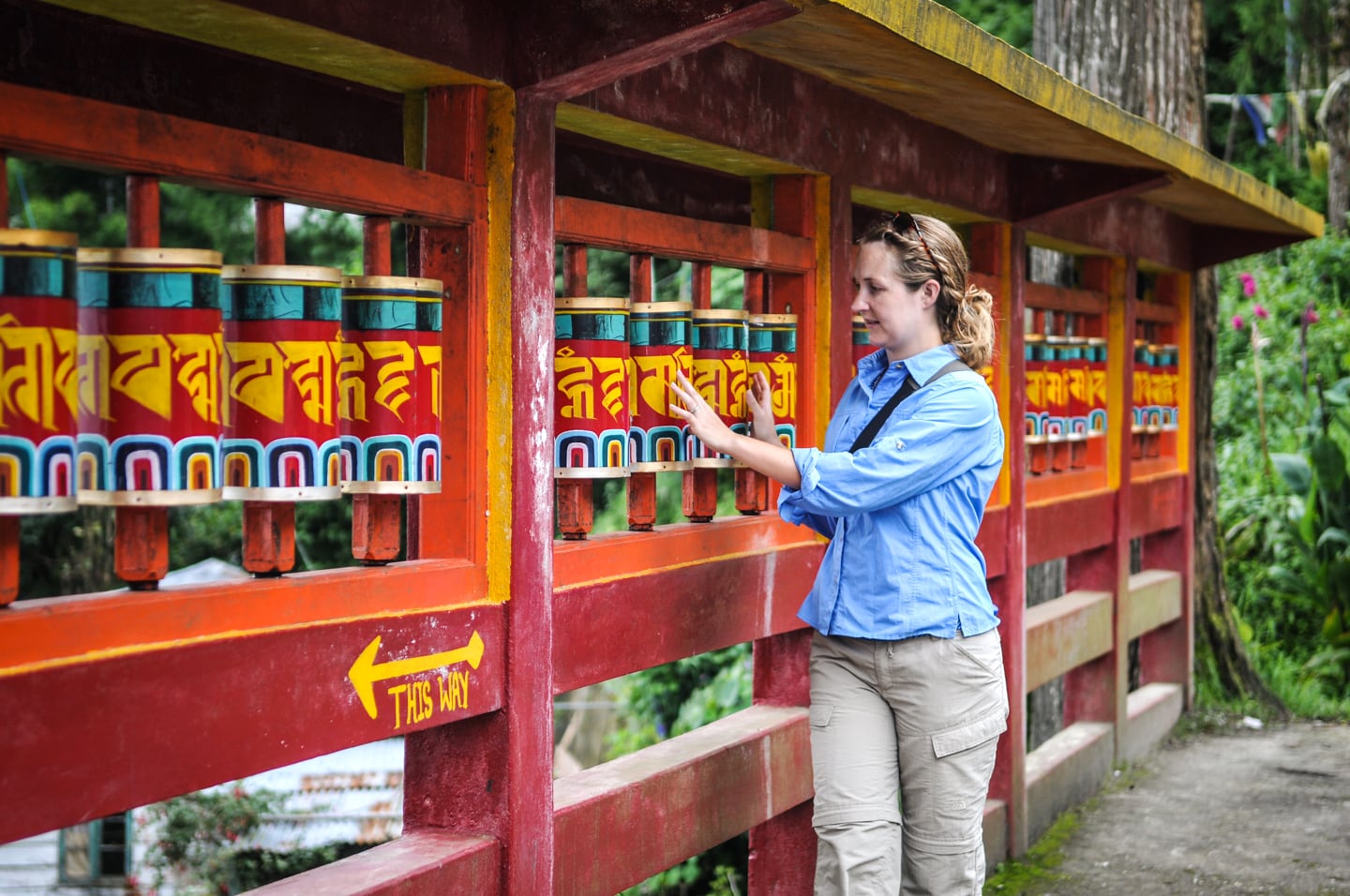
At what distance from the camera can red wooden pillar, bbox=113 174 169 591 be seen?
2184 millimetres

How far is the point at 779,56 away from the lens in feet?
11.8

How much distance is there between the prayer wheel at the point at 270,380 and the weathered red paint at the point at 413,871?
65 centimetres

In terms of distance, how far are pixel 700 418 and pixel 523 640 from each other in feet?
2.17

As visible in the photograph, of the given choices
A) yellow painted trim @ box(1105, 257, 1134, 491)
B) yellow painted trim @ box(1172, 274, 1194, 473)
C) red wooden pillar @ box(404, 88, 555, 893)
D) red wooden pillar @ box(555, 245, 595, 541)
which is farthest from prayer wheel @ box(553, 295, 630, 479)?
yellow painted trim @ box(1172, 274, 1194, 473)

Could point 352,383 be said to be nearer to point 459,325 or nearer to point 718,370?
point 459,325

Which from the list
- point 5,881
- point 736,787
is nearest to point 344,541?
point 5,881

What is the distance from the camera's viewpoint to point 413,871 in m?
2.55

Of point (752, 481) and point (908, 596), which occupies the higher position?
point (752, 481)

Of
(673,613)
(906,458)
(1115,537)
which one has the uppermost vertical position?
(906,458)

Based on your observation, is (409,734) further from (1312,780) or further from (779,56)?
Answer: (1312,780)

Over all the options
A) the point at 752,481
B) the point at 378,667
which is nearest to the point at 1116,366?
the point at 752,481

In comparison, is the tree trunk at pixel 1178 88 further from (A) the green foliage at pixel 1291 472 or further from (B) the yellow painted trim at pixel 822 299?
(B) the yellow painted trim at pixel 822 299

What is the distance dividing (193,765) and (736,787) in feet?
5.87

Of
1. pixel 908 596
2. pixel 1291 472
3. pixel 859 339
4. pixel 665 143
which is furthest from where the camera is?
pixel 1291 472
